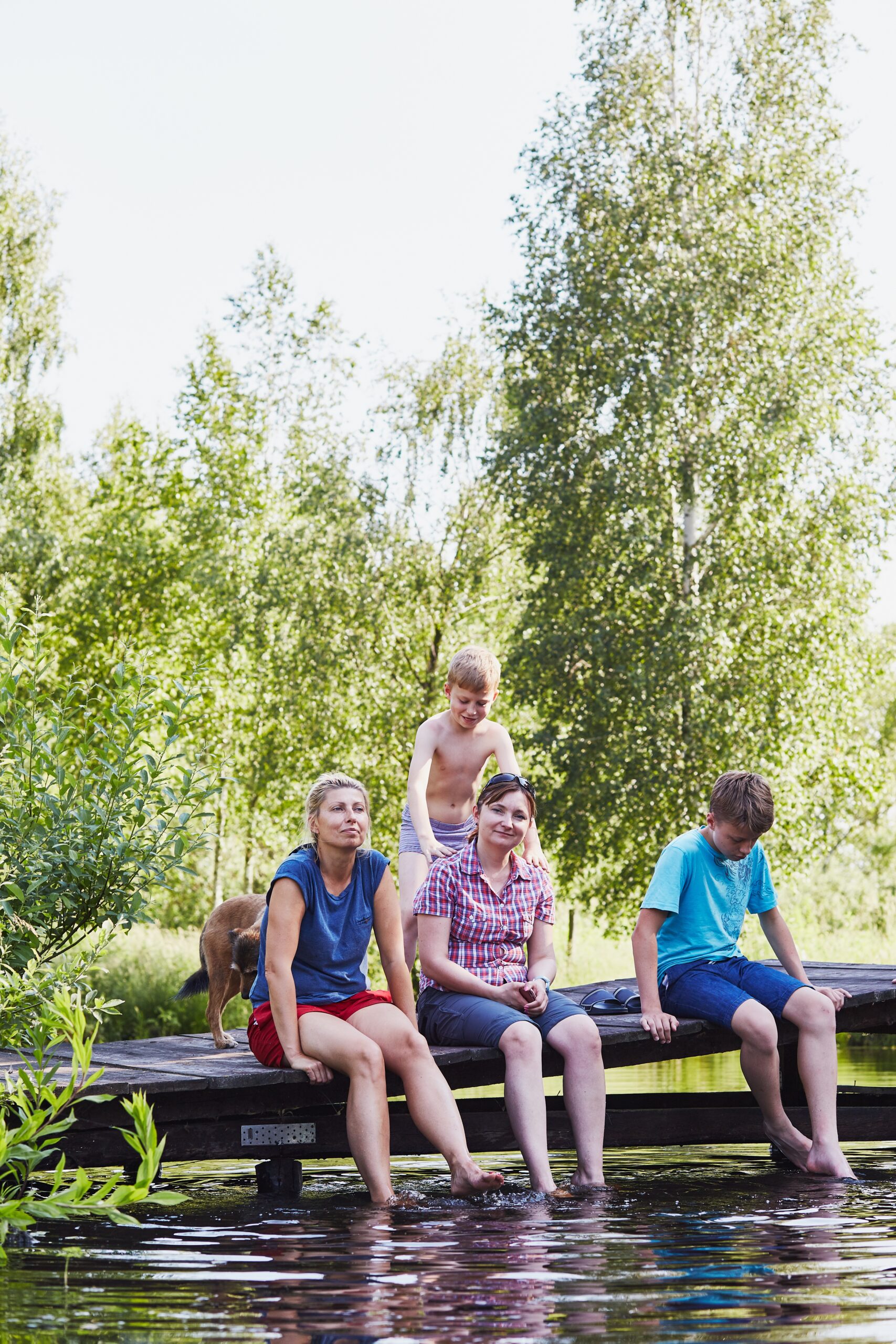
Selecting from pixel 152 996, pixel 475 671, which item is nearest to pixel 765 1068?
pixel 475 671

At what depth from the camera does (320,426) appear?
19938mm

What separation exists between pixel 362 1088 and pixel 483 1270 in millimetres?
1103

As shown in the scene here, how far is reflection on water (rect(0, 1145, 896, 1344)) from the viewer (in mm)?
3322

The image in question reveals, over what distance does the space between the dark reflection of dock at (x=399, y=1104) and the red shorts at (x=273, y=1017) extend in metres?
0.06

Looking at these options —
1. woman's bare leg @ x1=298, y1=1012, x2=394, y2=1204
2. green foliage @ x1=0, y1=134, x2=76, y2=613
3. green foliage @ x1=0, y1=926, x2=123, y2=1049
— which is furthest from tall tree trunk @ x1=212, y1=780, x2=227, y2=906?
green foliage @ x1=0, y1=926, x2=123, y2=1049

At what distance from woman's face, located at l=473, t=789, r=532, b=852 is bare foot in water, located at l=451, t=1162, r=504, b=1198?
1164 millimetres

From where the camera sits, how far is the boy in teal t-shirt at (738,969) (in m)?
5.75

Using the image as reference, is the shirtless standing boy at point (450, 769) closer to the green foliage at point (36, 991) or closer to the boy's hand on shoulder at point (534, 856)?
the boy's hand on shoulder at point (534, 856)

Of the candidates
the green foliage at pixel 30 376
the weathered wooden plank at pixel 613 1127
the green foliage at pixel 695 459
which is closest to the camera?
the weathered wooden plank at pixel 613 1127

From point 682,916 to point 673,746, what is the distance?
898cm

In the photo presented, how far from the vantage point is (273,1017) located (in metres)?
5.18

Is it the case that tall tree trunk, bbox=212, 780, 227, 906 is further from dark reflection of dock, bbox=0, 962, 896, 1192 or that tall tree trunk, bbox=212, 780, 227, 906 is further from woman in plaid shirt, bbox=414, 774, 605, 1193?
woman in plaid shirt, bbox=414, 774, 605, 1193

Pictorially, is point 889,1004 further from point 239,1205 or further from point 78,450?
point 78,450

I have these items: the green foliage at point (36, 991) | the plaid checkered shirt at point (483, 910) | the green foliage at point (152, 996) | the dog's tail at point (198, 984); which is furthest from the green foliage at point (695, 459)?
the green foliage at point (36, 991)
